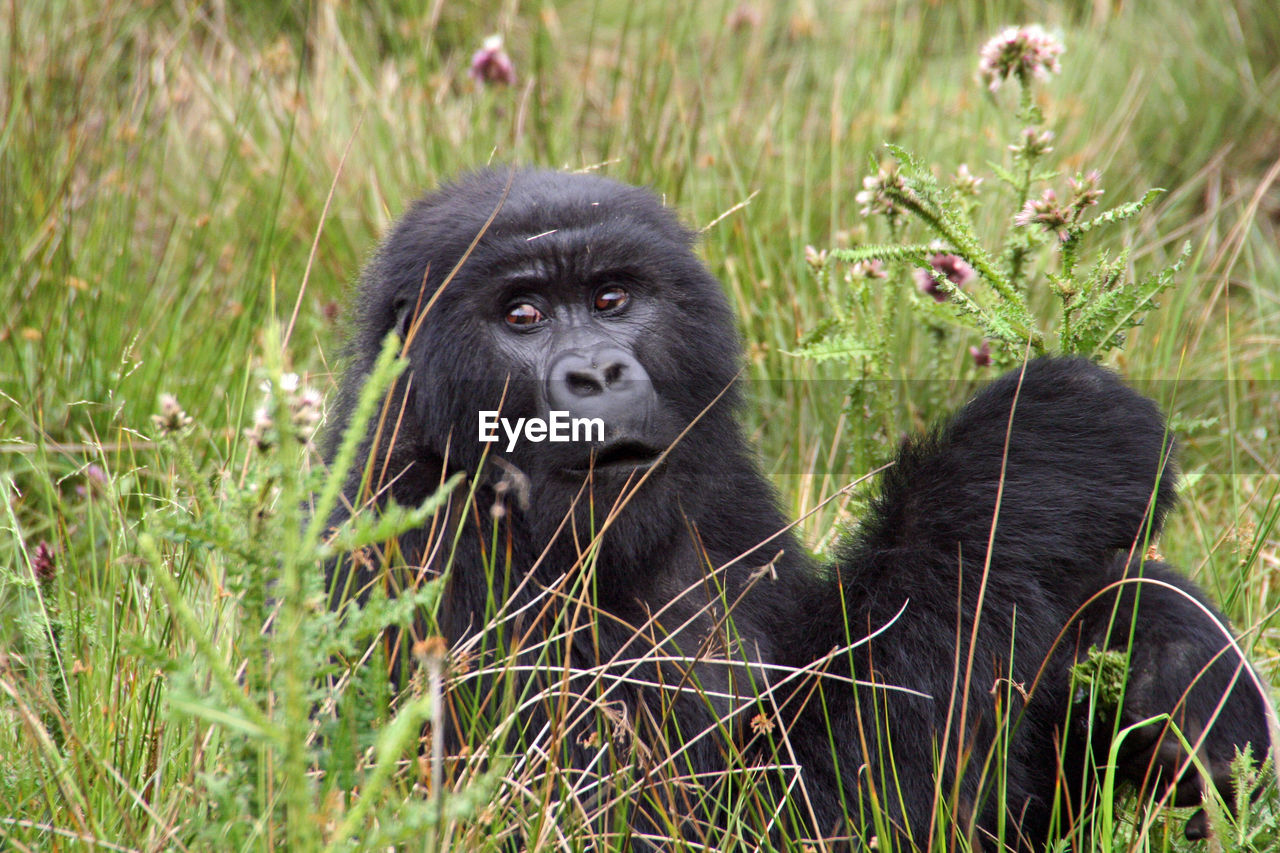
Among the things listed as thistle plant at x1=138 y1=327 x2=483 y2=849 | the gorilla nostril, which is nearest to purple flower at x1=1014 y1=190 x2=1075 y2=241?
the gorilla nostril

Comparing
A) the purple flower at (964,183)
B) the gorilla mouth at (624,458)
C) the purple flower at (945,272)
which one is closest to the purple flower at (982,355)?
Answer: the purple flower at (945,272)

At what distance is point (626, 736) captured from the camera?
8.41 feet

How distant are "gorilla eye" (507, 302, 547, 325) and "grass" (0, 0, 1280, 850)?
461mm

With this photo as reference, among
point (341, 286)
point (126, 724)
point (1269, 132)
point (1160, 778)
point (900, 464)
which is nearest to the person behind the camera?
point (126, 724)

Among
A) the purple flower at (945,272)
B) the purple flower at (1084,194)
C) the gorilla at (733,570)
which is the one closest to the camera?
the gorilla at (733,570)

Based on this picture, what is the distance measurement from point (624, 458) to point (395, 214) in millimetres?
2635

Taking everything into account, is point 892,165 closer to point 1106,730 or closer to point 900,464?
point 900,464

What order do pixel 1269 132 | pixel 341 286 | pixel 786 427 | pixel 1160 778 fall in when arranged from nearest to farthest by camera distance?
pixel 1160 778
pixel 786 427
pixel 341 286
pixel 1269 132

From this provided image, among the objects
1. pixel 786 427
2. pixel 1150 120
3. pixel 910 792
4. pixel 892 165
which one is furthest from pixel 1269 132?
pixel 910 792

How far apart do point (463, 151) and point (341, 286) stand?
0.85 m

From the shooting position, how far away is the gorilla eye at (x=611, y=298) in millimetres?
2850

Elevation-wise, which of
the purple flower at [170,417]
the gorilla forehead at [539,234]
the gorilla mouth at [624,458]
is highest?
the gorilla forehead at [539,234]

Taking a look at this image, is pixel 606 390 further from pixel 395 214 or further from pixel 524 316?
pixel 395 214

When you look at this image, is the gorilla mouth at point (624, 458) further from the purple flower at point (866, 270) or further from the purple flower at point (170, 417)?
the purple flower at point (866, 270)
